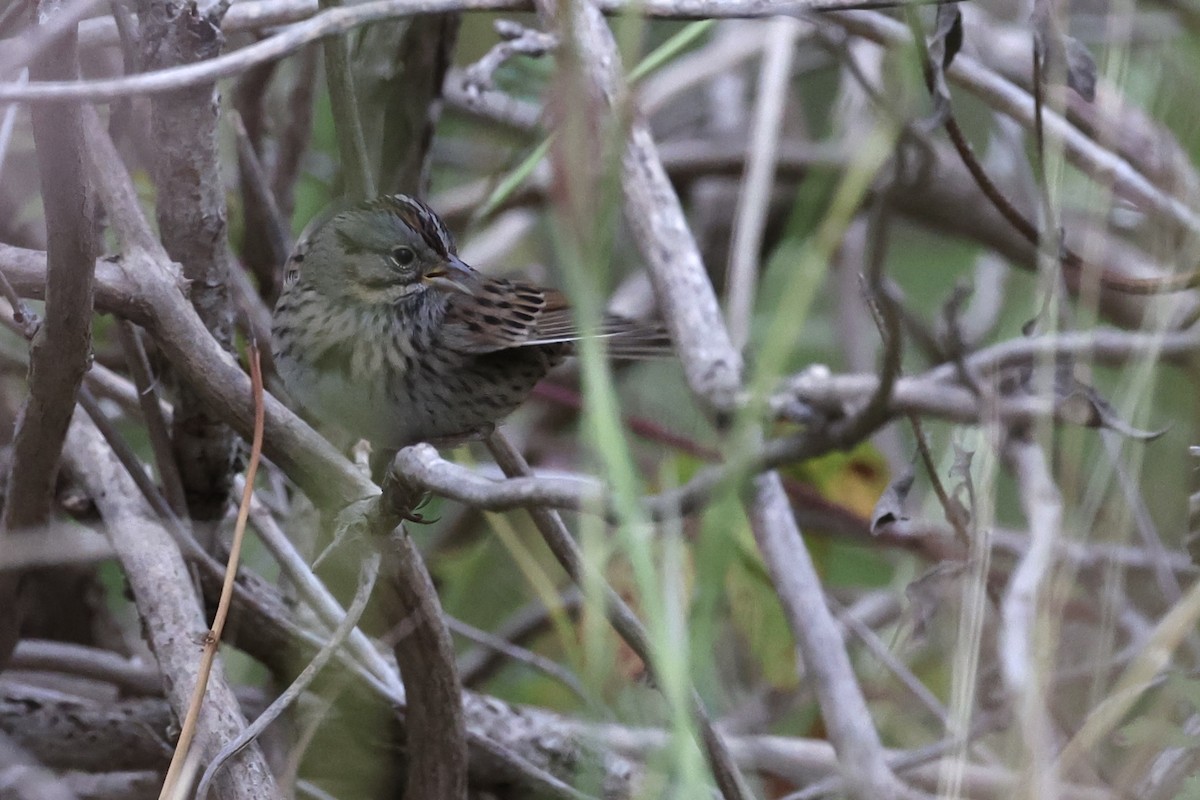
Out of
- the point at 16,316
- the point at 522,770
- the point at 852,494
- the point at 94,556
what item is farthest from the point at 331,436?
the point at 852,494

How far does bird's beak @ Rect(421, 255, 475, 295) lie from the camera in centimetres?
251

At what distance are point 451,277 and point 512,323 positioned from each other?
6.6 inches

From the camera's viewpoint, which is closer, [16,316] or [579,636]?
[16,316]

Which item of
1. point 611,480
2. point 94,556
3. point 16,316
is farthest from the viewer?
point 94,556

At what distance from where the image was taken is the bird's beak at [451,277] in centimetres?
251

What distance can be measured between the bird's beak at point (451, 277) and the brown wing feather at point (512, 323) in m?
0.02

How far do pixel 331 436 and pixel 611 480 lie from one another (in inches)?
61.8

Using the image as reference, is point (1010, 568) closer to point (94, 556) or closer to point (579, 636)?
point (579, 636)

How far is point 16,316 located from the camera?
176 centimetres

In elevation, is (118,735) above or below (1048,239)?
below

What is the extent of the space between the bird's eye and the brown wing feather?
112 mm

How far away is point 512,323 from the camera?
2465mm

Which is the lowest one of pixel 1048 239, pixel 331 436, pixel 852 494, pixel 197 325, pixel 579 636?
pixel 579 636

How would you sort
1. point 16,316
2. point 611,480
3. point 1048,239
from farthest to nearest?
point 1048,239
point 16,316
point 611,480
